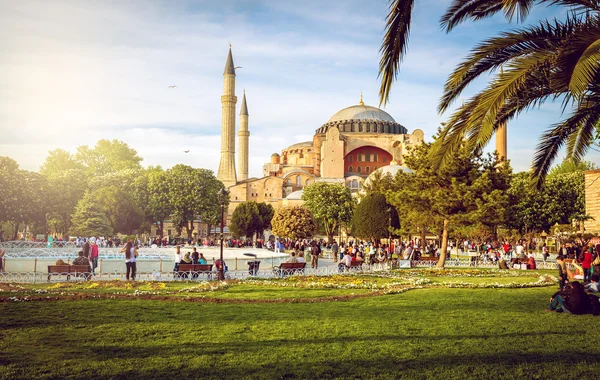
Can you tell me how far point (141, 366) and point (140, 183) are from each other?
39183mm

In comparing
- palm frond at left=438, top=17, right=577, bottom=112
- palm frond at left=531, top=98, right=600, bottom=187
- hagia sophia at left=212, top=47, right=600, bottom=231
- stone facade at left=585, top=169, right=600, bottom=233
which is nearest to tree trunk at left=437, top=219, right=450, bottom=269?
stone facade at left=585, top=169, right=600, bottom=233

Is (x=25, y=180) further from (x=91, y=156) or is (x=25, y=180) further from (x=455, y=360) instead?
(x=455, y=360)

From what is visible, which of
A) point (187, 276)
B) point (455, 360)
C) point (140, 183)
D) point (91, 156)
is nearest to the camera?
point (455, 360)

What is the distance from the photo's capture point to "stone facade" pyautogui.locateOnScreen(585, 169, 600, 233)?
2395 centimetres

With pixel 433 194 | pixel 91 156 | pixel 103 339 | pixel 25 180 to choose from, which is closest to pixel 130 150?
pixel 91 156

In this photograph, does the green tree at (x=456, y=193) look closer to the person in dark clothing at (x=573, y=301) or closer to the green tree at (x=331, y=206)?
the person in dark clothing at (x=573, y=301)

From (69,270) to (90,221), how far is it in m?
22.5

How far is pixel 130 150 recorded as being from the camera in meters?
61.2

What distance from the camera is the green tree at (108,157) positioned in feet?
183

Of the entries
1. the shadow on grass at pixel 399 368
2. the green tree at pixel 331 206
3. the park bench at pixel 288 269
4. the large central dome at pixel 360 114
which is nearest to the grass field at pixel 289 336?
the shadow on grass at pixel 399 368

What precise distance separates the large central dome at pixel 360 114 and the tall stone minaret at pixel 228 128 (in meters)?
17.8

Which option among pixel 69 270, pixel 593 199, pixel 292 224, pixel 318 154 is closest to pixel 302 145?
pixel 318 154

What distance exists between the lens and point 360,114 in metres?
73.4

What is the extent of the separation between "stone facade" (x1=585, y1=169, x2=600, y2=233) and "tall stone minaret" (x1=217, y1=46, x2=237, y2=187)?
43628mm
